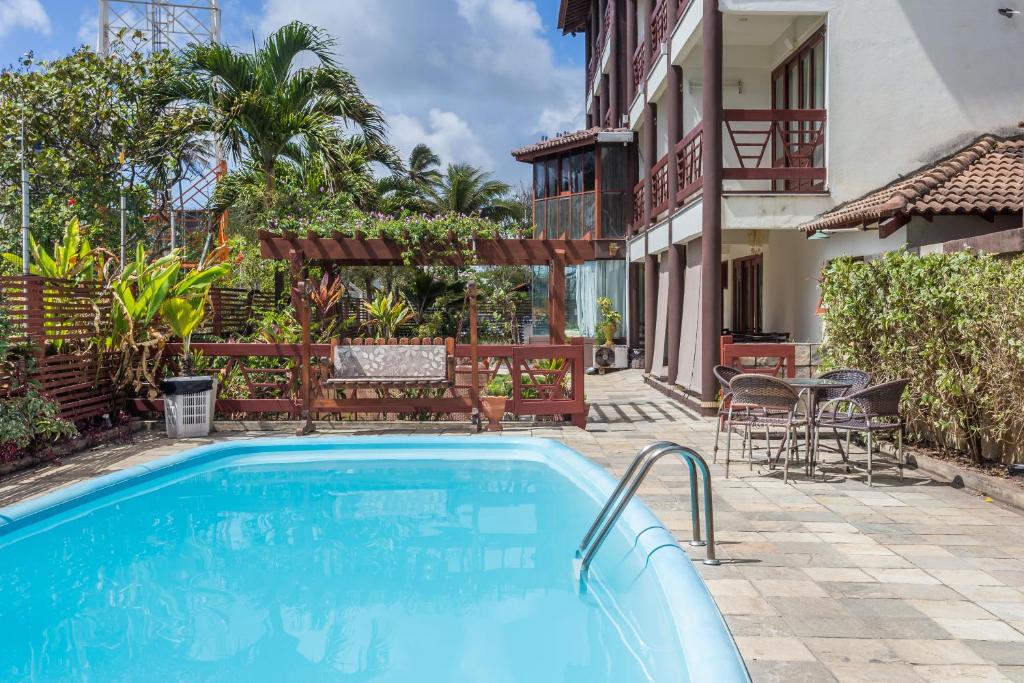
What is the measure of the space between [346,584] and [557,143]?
57.2ft

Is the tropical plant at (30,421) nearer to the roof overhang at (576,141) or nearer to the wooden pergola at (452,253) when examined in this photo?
the wooden pergola at (452,253)

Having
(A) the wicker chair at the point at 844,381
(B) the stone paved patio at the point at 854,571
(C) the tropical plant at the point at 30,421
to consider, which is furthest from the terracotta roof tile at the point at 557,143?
(C) the tropical plant at the point at 30,421

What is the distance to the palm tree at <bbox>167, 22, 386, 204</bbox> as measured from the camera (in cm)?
1434

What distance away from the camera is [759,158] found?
478 inches

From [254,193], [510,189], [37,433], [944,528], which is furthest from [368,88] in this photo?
[510,189]

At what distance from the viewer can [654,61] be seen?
16.0 metres

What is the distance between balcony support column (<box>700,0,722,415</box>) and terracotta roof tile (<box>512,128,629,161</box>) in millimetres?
8514

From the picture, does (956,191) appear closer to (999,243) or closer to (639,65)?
(999,243)

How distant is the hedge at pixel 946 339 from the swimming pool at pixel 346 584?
3.15 metres

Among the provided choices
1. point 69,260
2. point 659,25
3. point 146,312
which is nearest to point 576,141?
point 659,25

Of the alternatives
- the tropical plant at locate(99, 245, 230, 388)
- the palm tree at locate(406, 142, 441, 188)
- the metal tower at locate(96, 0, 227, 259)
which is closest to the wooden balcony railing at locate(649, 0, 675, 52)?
the tropical plant at locate(99, 245, 230, 388)

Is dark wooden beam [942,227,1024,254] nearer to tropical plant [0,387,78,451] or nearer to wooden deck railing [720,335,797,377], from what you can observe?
wooden deck railing [720,335,797,377]

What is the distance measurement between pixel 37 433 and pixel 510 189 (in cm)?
3010

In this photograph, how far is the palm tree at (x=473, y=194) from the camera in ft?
111
